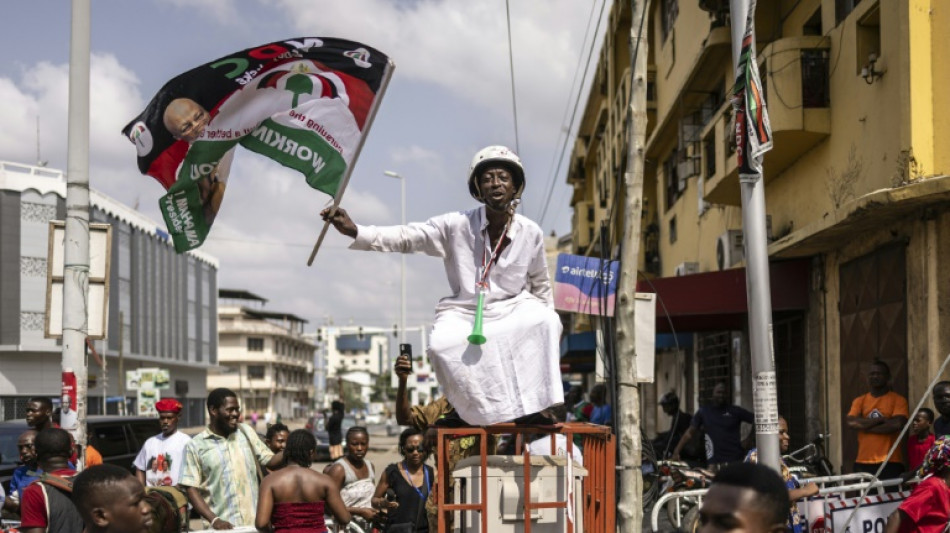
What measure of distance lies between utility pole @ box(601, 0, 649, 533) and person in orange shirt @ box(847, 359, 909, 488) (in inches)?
103

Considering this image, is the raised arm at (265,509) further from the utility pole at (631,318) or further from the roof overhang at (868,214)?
the roof overhang at (868,214)

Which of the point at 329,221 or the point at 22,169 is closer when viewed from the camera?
the point at 329,221

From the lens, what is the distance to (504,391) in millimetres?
5227

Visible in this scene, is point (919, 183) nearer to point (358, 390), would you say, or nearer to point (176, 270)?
point (176, 270)

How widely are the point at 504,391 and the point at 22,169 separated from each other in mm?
52269

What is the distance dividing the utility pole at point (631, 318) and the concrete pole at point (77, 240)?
4.39 m

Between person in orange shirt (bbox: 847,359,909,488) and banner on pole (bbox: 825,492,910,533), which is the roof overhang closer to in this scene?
person in orange shirt (bbox: 847,359,909,488)

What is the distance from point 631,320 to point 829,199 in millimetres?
5754

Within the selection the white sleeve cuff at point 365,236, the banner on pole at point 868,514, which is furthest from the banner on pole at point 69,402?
the banner on pole at point 868,514

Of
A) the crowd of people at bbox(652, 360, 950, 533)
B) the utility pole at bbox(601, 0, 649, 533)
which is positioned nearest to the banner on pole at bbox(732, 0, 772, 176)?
the utility pole at bbox(601, 0, 649, 533)

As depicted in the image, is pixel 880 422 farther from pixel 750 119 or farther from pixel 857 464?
pixel 750 119

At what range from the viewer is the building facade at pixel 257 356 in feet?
362

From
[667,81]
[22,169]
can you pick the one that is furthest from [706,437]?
[22,169]

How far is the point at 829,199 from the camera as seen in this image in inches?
548
